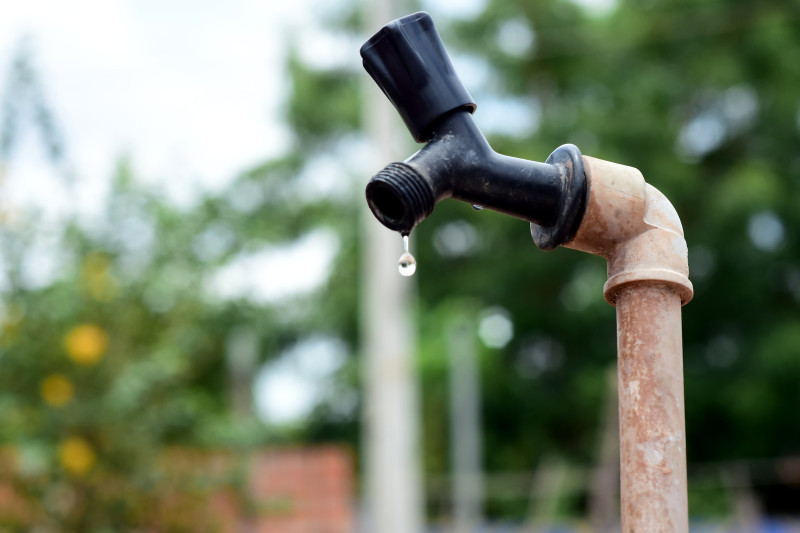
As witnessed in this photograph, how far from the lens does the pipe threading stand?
99 cm

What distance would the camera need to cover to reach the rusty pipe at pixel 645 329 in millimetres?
1040

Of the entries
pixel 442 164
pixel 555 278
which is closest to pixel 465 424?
pixel 555 278

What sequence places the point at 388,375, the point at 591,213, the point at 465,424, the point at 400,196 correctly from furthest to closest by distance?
the point at 465,424
the point at 388,375
the point at 591,213
the point at 400,196

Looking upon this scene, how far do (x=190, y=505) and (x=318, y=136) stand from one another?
1210 cm

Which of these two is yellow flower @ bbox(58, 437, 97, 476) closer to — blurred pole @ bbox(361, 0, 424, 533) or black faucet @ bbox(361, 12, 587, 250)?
blurred pole @ bbox(361, 0, 424, 533)

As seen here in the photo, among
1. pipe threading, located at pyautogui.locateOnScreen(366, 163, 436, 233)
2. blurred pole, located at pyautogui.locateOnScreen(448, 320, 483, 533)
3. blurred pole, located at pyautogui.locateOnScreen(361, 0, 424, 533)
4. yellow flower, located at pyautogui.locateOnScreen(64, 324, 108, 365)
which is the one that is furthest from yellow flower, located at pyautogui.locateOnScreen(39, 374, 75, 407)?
blurred pole, located at pyautogui.locateOnScreen(448, 320, 483, 533)

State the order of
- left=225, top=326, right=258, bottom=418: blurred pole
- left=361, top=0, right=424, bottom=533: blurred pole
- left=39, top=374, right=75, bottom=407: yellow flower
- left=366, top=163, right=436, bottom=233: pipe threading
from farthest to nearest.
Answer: left=225, top=326, right=258, bottom=418: blurred pole < left=361, top=0, right=424, bottom=533: blurred pole < left=39, top=374, right=75, bottom=407: yellow flower < left=366, top=163, right=436, bottom=233: pipe threading

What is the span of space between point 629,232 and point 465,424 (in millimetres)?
13066

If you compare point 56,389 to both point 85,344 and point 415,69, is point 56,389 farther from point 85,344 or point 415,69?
point 415,69

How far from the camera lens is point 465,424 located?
45.9ft

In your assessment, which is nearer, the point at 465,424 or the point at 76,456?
the point at 76,456

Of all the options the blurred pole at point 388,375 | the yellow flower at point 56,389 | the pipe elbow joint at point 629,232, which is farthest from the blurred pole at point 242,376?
the pipe elbow joint at point 629,232

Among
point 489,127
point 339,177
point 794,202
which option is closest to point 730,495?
point 794,202

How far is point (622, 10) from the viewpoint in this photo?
1628 centimetres
